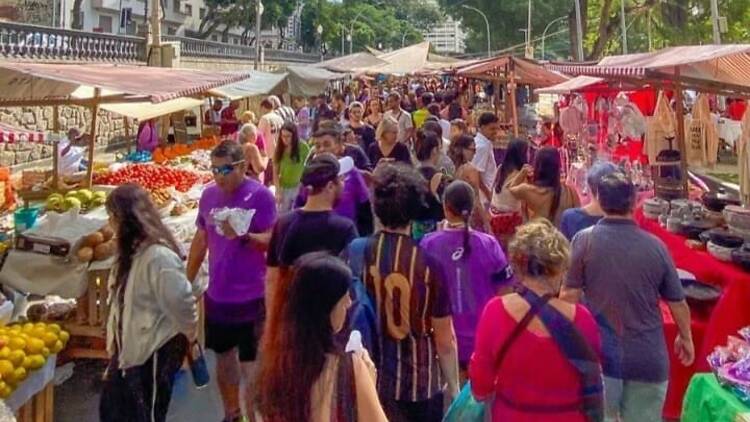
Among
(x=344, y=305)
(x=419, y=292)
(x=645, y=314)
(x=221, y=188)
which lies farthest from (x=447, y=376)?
(x=221, y=188)

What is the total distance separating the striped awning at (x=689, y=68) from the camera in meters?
5.33

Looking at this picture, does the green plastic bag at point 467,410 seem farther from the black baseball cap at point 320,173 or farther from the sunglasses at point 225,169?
the sunglasses at point 225,169

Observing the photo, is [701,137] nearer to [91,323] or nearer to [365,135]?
[365,135]

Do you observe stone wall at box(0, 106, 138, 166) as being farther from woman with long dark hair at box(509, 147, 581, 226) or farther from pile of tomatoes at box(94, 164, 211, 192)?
woman with long dark hair at box(509, 147, 581, 226)

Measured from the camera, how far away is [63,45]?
18984 mm

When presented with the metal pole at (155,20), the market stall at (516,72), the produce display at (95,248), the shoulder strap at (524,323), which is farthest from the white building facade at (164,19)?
the shoulder strap at (524,323)

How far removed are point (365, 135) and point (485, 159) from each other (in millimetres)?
3066

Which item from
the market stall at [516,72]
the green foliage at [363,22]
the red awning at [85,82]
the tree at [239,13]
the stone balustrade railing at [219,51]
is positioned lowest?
the red awning at [85,82]

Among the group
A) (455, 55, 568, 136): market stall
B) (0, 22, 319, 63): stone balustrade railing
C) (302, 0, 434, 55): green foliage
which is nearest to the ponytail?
(455, 55, 568, 136): market stall

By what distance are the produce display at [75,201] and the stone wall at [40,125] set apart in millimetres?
7457

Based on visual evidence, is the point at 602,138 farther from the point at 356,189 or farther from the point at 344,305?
the point at 344,305

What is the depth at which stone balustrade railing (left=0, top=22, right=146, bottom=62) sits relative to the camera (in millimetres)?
16516

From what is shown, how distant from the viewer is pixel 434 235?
3734 mm

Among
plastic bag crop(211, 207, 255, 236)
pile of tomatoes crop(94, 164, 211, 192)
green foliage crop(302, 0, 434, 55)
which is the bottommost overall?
plastic bag crop(211, 207, 255, 236)
